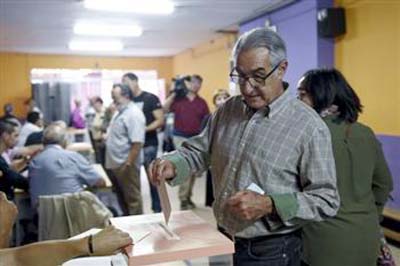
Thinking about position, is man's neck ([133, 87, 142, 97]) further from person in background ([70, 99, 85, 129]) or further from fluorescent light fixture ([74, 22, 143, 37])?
person in background ([70, 99, 85, 129])

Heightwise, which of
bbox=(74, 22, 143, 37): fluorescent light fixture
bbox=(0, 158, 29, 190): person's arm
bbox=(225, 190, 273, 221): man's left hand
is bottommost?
bbox=(0, 158, 29, 190): person's arm

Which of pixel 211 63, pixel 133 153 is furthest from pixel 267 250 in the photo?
pixel 211 63

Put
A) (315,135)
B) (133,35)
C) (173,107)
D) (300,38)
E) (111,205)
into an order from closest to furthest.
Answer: (315,135), (111,205), (300,38), (173,107), (133,35)

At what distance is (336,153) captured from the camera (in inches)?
68.5

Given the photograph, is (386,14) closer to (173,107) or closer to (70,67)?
(173,107)

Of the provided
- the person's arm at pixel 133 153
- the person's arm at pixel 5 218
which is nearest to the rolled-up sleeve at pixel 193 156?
the person's arm at pixel 5 218

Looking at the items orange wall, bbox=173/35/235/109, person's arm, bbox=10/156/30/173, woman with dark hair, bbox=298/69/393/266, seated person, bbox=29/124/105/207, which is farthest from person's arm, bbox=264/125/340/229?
orange wall, bbox=173/35/235/109

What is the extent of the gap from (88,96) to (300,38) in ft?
23.2

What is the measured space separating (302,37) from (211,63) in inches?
144

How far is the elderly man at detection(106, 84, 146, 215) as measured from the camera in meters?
4.07

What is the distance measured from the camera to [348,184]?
173 centimetres

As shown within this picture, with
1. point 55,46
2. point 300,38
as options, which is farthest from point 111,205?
point 55,46

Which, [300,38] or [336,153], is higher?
[300,38]

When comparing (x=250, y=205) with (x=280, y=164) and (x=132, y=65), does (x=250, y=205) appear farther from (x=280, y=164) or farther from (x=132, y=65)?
(x=132, y=65)
